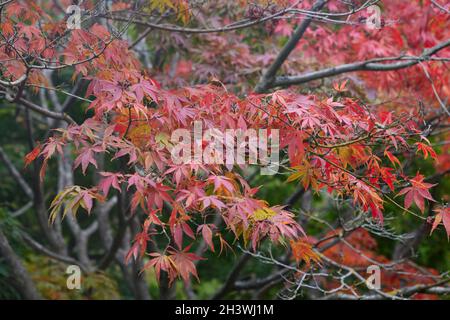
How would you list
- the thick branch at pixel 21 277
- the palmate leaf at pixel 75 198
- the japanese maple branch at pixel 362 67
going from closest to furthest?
the palmate leaf at pixel 75 198
the japanese maple branch at pixel 362 67
the thick branch at pixel 21 277

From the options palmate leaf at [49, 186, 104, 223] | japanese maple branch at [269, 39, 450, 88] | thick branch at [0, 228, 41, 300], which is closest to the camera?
palmate leaf at [49, 186, 104, 223]

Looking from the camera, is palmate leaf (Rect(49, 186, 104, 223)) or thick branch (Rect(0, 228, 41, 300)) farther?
thick branch (Rect(0, 228, 41, 300))

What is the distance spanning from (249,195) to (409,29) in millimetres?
3172

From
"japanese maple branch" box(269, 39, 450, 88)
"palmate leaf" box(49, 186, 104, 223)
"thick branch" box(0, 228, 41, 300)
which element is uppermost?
"japanese maple branch" box(269, 39, 450, 88)

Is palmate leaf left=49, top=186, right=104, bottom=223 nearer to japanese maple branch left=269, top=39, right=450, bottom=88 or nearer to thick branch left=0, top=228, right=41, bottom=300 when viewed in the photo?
japanese maple branch left=269, top=39, right=450, bottom=88

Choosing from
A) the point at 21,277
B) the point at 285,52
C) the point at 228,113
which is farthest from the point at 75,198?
the point at 21,277

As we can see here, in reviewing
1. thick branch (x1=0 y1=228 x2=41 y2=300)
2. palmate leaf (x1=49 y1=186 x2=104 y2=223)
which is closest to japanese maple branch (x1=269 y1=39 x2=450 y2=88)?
palmate leaf (x1=49 y1=186 x2=104 y2=223)

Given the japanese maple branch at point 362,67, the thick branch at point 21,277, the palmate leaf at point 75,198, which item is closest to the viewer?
the palmate leaf at point 75,198

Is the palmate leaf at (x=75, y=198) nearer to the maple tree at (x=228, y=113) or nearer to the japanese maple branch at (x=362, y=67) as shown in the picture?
the maple tree at (x=228, y=113)

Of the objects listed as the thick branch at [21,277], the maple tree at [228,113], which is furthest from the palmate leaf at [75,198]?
the thick branch at [21,277]

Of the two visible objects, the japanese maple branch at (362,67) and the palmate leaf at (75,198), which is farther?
the japanese maple branch at (362,67)

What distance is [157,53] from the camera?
548 cm

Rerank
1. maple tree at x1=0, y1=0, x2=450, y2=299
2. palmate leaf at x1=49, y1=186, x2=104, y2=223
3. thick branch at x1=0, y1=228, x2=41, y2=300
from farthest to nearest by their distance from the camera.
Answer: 1. thick branch at x1=0, y1=228, x2=41, y2=300
2. maple tree at x1=0, y1=0, x2=450, y2=299
3. palmate leaf at x1=49, y1=186, x2=104, y2=223
